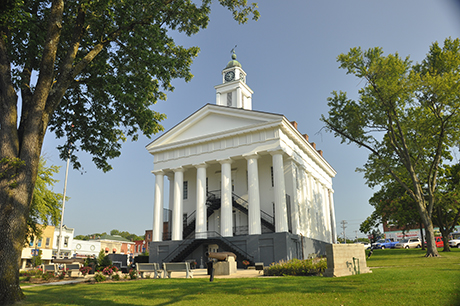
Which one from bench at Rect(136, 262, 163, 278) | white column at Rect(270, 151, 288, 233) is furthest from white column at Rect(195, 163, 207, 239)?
bench at Rect(136, 262, 163, 278)

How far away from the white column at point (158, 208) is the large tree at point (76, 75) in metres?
18.0

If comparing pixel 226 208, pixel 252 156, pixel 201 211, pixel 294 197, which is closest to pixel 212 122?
pixel 252 156

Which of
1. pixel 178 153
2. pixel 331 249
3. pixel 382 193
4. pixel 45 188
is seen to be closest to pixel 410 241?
pixel 382 193

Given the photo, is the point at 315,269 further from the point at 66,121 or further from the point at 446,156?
the point at 446,156

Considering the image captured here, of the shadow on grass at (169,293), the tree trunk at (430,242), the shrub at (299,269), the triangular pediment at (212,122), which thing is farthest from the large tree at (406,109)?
the shadow on grass at (169,293)

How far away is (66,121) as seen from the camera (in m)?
16.0

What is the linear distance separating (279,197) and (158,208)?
12376mm

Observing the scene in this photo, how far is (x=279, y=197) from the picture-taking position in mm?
28281

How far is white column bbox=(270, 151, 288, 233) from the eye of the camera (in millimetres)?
27656

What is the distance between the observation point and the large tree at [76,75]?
9.87 meters

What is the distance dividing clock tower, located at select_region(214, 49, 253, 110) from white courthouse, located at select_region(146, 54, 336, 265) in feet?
32.7

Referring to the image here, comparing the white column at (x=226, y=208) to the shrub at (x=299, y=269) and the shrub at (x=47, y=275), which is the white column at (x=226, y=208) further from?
the shrub at (x=47, y=275)

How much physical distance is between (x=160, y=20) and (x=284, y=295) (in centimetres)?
1137

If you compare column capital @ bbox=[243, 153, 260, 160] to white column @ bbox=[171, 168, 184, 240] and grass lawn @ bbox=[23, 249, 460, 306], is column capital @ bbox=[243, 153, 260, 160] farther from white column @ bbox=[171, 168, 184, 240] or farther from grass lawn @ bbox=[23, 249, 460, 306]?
grass lawn @ bbox=[23, 249, 460, 306]
